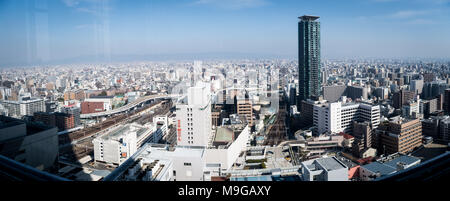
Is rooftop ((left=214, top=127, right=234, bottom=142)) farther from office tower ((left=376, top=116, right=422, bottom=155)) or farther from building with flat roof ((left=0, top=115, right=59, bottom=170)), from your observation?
building with flat roof ((left=0, top=115, right=59, bottom=170))

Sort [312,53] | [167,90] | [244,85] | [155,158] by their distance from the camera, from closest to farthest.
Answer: [155,158] → [167,90] → [244,85] → [312,53]

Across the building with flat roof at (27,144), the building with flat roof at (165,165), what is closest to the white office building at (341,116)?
the building with flat roof at (165,165)

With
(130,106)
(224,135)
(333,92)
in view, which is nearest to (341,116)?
(224,135)

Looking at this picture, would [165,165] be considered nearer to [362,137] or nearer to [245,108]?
[362,137]

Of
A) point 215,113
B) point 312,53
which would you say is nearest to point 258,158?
point 215,113

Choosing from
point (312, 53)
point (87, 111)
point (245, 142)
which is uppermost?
point (312, 53)

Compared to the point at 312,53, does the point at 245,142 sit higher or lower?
lower
